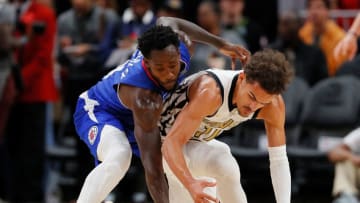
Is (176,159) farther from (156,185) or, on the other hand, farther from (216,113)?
(216,113)

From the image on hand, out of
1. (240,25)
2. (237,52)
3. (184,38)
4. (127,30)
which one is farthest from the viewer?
(240,25)

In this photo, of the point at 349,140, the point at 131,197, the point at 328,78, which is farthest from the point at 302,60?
the point at 131,197

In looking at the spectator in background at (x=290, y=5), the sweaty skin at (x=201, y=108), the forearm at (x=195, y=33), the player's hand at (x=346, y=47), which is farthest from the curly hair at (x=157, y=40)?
the spectator in background at (x=290, y=5)

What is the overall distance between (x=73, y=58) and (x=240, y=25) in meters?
1.45

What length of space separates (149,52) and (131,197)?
3325mm

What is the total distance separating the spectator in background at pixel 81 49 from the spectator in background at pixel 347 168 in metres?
1.97

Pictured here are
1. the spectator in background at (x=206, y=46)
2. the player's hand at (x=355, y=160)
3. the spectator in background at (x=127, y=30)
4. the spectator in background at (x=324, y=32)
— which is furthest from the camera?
the spectator in background at (x=324, y=32)

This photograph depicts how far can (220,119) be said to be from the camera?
561 cm

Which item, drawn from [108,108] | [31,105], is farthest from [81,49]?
[108,108]

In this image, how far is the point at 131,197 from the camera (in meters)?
8.53

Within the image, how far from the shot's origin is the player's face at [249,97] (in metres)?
5.32

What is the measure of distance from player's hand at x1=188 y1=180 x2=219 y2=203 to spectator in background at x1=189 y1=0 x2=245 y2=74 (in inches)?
121

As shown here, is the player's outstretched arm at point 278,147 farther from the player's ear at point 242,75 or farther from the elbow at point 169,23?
the elbow at point 169,23

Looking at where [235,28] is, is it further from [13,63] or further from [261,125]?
[13,63]
